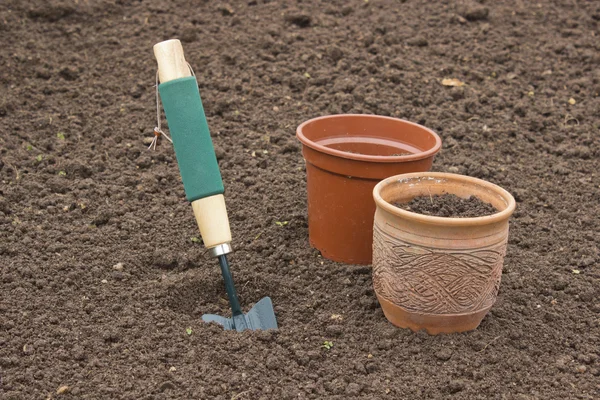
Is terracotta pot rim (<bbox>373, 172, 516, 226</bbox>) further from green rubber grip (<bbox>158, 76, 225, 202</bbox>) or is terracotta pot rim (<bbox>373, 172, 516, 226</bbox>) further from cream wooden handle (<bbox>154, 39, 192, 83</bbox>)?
cream wooden handle (<bbox>154, 39, 192, 83</bbox>)

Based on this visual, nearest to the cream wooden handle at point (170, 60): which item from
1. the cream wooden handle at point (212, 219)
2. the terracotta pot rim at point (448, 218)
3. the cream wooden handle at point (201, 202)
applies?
the cream wooden handle at point (201, 202)

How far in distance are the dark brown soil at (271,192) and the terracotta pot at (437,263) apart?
0.40 ft

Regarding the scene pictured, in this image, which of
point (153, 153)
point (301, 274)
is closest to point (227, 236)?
point (301, 274)

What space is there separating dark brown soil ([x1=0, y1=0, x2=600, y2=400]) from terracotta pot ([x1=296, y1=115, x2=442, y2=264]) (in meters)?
0.13

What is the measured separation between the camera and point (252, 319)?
3084 mm

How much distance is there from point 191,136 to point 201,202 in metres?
0.27

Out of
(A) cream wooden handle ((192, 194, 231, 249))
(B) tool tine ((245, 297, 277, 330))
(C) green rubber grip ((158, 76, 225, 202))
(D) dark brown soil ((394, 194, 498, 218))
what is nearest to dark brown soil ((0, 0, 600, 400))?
(B) tool tine ((245, 297, 277, 330))

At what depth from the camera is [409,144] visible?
3.59 metres

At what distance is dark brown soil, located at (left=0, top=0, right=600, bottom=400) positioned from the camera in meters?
2.79

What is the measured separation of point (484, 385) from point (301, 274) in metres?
1.03

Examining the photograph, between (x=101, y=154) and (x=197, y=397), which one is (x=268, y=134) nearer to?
(x=101, y=154)

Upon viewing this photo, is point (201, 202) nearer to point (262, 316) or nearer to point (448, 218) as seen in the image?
point (262, 316)

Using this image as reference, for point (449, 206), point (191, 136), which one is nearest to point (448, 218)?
point (449, 206)

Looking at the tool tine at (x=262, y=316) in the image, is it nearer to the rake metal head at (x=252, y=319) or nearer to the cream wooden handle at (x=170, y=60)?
the rake metal head at (x=252, y=319)
